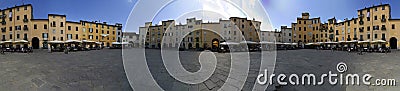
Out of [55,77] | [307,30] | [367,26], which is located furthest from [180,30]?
[367,26]

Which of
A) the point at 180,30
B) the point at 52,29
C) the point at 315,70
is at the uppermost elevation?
the point at 180,30

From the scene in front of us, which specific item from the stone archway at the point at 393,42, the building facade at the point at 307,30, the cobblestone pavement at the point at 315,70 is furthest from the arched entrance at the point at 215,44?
the stone archway at the point at 393,42

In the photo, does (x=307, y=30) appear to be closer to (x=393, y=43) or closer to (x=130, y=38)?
(x=393, y=43)

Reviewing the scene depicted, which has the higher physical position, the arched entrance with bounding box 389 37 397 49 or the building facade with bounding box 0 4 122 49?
the building facade with bounding box 0 4 122 49

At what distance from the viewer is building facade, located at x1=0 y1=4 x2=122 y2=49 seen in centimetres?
252

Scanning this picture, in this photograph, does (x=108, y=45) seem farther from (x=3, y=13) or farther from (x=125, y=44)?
(x=3, y=13)

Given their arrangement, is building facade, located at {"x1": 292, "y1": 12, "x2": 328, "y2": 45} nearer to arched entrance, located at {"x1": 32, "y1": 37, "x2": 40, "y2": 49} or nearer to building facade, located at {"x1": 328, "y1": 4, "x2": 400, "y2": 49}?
building facade, located at {"x1": 328, "y1": 4, "x2": 400, "y2": 49}

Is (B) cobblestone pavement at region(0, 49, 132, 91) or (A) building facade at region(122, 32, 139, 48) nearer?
(A) building facade at region(122, 32, 139, 48)

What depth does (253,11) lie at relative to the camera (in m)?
3.56

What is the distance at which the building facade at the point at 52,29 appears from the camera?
252 cm

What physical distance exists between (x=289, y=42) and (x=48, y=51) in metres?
4.57

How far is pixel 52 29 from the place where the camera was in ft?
8.20

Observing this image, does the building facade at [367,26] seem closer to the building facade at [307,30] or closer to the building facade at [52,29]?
the building facade at [307,30]

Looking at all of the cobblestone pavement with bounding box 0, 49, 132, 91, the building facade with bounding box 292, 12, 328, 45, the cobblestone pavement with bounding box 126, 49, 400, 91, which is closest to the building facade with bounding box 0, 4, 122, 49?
the cobblestone pavement with bounding box 0, 49, 132, 91
